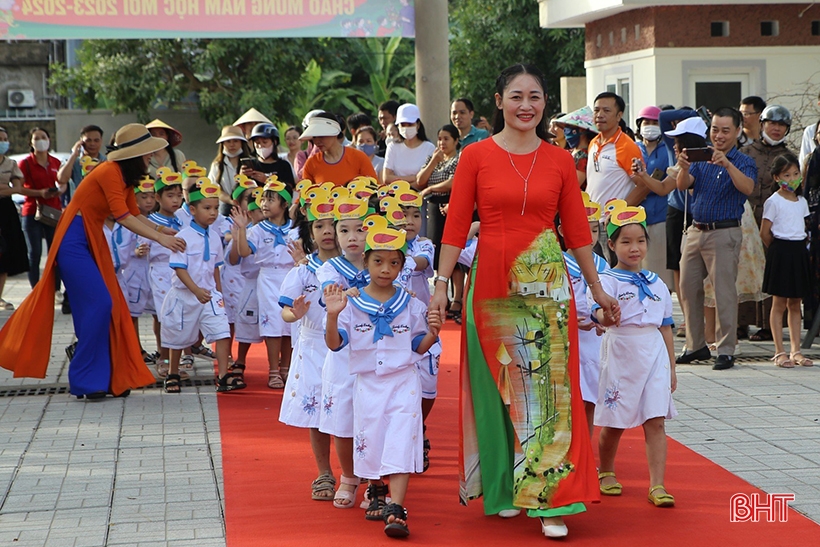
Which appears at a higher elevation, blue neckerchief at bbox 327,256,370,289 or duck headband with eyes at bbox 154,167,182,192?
duck headband with eyes at bbox 154,167,182,192

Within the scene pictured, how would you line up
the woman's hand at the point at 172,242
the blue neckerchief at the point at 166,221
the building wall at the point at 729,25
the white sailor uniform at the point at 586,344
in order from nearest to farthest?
the white sailor uniform at the point at 586,344
the woman's hand at the point at 172,242
the blue neckerchief at the point at 166,221
the building wall at the point at 729,25

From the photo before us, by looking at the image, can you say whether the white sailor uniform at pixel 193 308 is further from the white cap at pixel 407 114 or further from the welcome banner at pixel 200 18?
the welcome banner at pixel 200 18

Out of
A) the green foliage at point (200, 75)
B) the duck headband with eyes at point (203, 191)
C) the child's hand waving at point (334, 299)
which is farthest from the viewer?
the green foliage at point (200, 75)

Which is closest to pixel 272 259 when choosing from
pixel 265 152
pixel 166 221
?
pixel 166 221

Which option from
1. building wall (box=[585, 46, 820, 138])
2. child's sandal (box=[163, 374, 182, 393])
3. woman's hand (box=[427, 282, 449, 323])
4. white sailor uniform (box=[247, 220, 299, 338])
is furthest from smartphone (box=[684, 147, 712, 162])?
building wall (box=[585, 46, 820, 138])

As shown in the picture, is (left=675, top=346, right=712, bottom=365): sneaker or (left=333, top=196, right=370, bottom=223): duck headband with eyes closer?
(left=333, top=196, right=370, bottom=223): duck headband with eyes

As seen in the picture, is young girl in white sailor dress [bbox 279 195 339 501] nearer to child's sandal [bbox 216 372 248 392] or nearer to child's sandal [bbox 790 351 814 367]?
child's sandal [bbox 216 372 248 392]

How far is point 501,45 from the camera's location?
26234 mm

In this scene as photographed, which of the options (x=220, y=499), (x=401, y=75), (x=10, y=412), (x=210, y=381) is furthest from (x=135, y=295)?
(x=401, y=75)

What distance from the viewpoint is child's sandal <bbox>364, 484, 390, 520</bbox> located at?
5.51 m

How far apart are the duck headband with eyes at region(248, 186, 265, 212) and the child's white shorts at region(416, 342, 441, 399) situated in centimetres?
302

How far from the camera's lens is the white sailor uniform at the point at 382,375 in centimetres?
543

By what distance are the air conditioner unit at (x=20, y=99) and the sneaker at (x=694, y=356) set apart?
28.2 m

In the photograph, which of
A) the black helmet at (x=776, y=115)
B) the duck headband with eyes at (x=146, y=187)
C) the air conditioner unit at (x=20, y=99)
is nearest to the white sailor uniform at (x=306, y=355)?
the duck headband with eyes at (x=146, y=187)
